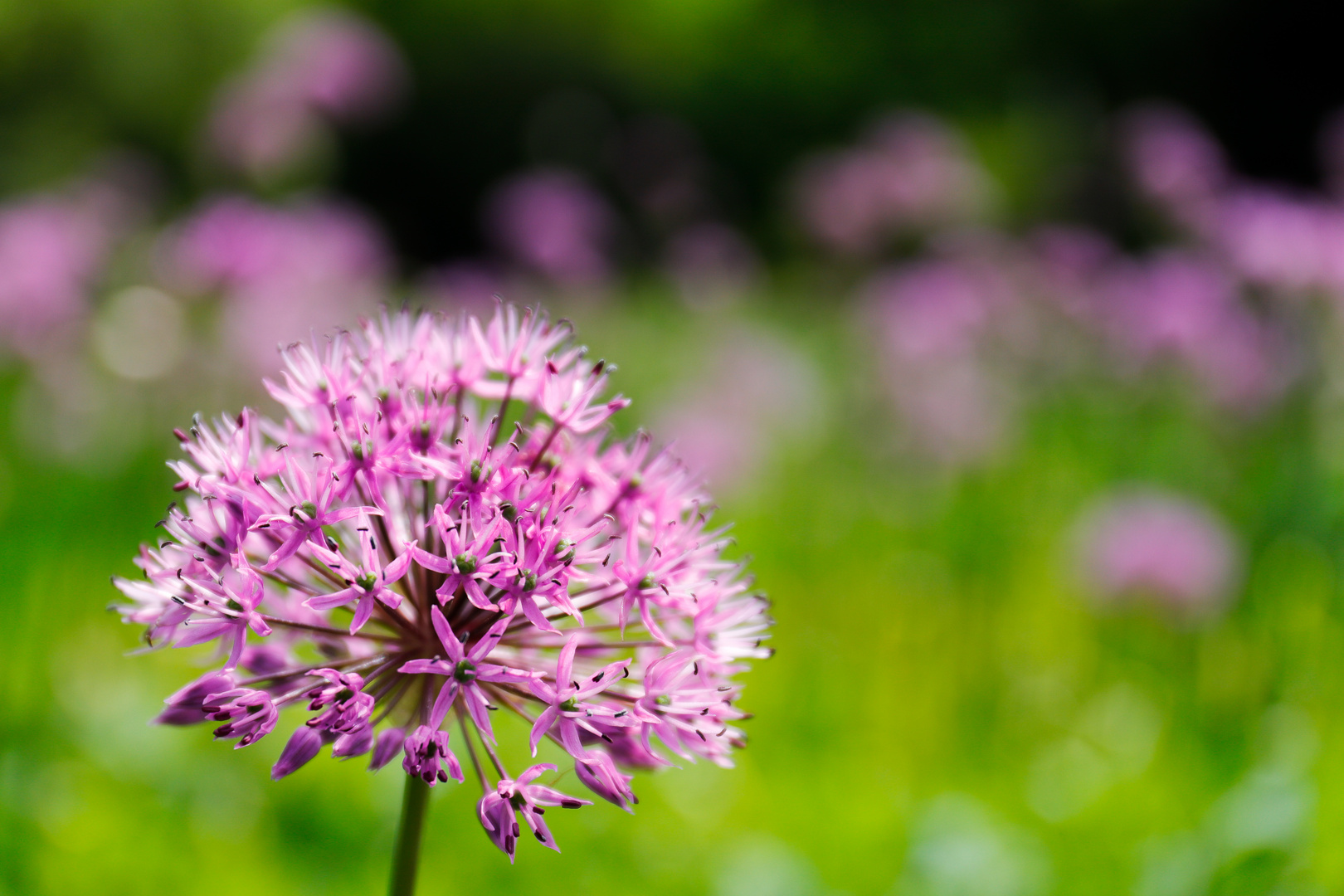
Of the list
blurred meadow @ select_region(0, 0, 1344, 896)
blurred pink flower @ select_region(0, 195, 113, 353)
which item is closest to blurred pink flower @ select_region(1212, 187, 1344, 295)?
blurred meadow @ select_region(0, 0, 1344, 896)

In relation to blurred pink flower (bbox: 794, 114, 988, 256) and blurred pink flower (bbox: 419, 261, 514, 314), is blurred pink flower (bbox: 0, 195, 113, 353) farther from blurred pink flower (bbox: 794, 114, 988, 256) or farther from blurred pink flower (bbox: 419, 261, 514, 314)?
blurred pink flower (bbox: 794, 114, 988, 256)

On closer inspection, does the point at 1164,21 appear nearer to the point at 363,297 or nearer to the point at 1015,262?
the point at 1015,262

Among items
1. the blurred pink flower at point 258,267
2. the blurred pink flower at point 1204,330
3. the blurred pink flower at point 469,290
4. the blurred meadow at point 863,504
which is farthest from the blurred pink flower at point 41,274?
the blurred pink flower at point 1204,330

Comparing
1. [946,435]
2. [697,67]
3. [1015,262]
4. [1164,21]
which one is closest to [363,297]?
[946,435]

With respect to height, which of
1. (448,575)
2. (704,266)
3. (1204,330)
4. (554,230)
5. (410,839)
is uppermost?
(704,266)

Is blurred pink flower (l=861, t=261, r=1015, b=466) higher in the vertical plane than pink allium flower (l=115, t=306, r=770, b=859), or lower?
higher

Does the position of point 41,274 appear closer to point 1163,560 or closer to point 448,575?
point 448,575

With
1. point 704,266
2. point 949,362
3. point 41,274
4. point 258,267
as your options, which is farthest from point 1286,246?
point 41,274
